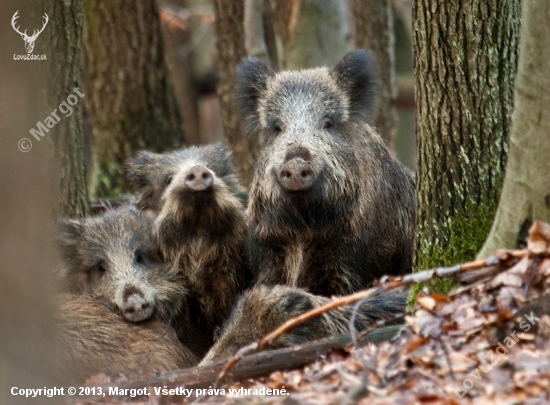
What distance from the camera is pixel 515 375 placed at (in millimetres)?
4289

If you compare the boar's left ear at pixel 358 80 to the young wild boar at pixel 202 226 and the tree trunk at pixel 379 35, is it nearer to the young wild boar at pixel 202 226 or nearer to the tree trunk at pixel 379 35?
the young wild boar at pixel 202 226

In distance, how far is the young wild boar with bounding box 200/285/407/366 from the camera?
6.21 meters

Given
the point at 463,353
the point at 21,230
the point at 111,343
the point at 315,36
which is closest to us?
the point at 21,230

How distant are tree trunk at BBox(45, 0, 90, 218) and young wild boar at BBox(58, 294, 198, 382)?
4.04ft

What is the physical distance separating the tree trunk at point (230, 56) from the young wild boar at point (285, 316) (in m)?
4.69

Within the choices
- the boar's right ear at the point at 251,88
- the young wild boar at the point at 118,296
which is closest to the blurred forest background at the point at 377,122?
the young wild boar at the point at 118,296

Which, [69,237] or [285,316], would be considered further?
[69,237]

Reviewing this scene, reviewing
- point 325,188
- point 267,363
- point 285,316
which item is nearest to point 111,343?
point 285,316

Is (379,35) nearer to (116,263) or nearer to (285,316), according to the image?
(116,263)

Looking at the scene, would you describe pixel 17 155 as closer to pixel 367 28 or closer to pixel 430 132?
pixel 430 132

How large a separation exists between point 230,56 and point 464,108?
19.5 feet

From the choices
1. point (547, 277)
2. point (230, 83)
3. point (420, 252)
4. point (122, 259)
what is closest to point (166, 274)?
point (122, 259)

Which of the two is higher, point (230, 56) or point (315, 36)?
point (315, 36)

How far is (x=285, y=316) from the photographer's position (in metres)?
6.26
